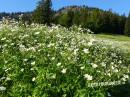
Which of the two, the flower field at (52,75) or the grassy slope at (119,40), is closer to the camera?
the flower field at (52,75)

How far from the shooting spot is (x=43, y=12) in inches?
2660

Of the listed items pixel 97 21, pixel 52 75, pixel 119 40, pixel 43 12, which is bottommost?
pixel 119 40

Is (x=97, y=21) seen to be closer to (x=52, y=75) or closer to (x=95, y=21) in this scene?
(x=95, y=21)

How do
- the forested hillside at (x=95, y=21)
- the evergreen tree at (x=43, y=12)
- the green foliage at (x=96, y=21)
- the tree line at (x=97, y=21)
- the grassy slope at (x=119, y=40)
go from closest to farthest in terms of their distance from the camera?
1. the grassy slope at (x=119, y=40)
2. the evergreen tree at (x=43, y=12)
3. the tree line at (x=97, y=21)
4. the forested hillside at (x=95, y=21)
5. the green foliage at (x=96, y=21)

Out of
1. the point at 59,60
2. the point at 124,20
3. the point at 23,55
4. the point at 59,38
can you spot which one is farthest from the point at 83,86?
the point at 124,20

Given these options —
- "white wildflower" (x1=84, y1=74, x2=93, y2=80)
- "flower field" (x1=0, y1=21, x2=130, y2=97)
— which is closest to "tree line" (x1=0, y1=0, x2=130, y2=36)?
"flower field" (x1=0, y1=21, x2=130, y2=97)

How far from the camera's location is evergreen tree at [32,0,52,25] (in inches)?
2627

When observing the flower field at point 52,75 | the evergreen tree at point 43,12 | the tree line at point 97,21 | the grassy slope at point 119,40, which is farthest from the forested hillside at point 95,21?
the flower field at point 52,75

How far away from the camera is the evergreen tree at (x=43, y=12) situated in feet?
219

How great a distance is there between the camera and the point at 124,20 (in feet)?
320

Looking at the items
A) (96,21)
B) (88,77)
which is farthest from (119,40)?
(88,77)

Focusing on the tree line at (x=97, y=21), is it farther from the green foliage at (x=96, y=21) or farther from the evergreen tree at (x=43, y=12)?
the evergreen tree at (x=43, y=12)

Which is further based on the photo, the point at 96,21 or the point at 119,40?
the point at 96,21

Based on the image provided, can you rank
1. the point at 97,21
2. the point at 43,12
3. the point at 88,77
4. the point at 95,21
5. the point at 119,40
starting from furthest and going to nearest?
the point at 97,21 → the point at 95,21 → the point at 43,12 → the point at 119,40 → the point at 88,77
